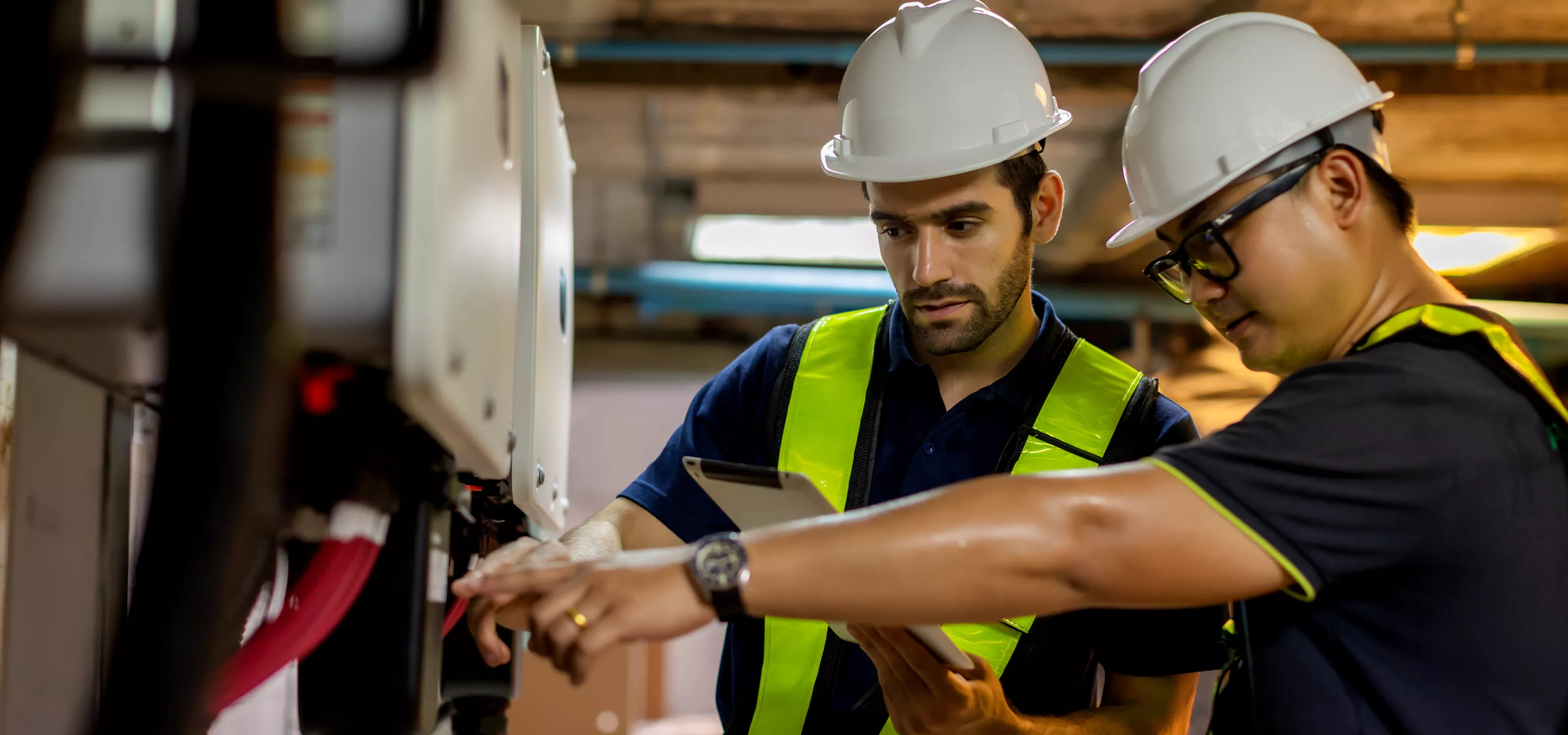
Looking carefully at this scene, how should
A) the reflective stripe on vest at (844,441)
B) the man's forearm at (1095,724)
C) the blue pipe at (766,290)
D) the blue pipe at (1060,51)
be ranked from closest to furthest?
the man's forearm at (1095,724) < the reflective stripe on vest at (844,441) < the blue pipe at (1060,51) < the blue pipe at (766,290)

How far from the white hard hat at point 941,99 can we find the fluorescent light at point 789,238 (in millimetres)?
1973

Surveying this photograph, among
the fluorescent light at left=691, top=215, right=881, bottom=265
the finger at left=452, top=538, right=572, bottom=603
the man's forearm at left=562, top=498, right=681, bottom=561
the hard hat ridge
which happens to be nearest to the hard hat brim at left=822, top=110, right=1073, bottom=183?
the hard hat ridge

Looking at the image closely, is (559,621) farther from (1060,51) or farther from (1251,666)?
(1060,51)

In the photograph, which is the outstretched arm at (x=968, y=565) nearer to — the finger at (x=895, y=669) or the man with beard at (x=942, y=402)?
the finger at (x=895, y=669)

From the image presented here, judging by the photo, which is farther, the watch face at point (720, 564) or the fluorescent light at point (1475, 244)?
the fluorescent light at point (1475, 244)

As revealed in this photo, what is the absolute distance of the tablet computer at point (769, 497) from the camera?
2.93ft

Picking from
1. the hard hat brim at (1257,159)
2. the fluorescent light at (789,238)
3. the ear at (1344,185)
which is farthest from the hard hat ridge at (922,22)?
the fluorescent light at (789,238)

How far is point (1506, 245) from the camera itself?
11.9 ft

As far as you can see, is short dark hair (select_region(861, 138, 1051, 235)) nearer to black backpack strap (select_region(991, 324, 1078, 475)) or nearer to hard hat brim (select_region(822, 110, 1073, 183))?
hard hat brim (select_region(822, 110, 1073, 183))

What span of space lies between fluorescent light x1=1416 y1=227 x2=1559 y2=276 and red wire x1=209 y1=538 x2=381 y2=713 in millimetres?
3390

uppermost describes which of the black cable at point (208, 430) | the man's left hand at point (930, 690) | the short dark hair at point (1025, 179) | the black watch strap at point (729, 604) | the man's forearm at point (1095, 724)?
the short dark hair at point (1025, 179)

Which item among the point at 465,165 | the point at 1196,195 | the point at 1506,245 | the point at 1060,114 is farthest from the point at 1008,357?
the point at 1506,245

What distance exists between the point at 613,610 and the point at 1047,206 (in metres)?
1.00

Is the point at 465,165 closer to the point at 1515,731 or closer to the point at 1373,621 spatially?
the point at 1373,621
